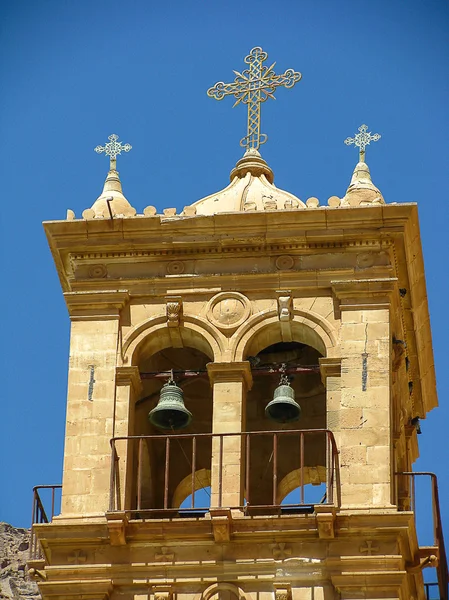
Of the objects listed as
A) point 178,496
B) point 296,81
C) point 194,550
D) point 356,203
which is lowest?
point 194,550

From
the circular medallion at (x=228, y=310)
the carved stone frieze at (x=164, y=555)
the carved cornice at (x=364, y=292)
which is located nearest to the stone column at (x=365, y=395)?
the carved cornice at (x=364, y=292)

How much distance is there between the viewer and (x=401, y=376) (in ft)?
157

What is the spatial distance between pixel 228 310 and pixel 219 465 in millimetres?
3047

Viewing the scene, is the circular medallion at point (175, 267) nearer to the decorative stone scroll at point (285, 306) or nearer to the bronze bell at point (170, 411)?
the decorative stone scroll at point (285, 306)

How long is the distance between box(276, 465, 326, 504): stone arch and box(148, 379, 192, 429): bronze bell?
3588mm

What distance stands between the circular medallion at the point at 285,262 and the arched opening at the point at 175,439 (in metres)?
2.23

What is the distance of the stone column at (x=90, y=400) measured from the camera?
4479cm

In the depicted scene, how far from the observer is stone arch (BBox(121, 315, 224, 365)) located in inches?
1822

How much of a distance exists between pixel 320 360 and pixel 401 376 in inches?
107

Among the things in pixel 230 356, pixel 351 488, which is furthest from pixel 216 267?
pixel 351 488

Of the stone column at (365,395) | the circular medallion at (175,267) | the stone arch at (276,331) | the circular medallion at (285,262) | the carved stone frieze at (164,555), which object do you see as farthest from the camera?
the circular medallion at (175,267)

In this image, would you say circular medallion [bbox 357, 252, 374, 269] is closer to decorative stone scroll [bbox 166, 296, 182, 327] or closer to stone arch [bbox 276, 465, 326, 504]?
decorative stone scroll [bbox 166, 296, 182, 327]

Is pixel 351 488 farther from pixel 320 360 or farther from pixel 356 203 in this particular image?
pixel 356 203

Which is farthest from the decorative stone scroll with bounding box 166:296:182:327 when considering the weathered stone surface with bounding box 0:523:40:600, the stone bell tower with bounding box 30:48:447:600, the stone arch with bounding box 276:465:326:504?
the weathered stone surface with bounding box 0:523:40:600
